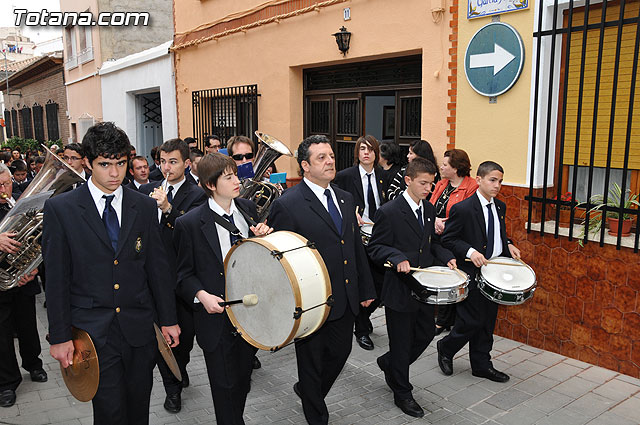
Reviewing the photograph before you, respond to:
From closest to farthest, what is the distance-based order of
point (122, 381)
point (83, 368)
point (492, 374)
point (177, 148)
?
point (83, 368), point (122, 381), point (177, 148), point (492, 374)

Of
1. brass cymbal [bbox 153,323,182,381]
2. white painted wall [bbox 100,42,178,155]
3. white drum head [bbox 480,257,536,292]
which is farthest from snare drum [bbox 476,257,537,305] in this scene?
white painted wall [bbox 100,42,178,155]

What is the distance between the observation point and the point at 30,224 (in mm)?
4246

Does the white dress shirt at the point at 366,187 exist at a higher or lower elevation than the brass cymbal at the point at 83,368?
higher

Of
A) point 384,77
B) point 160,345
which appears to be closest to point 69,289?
point 160,345

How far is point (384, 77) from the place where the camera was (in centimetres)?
784

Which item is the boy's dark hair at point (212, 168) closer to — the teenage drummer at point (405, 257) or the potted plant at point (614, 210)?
the teenage drummer at point (405, 257)

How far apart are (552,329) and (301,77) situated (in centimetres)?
576

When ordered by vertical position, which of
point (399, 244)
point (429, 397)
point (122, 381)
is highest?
point (399, 244)

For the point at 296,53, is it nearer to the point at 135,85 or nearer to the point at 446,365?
the point at 446,365

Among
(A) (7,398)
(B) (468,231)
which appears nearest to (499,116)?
(B) (468,231)

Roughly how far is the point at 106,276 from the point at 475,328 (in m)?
3.11

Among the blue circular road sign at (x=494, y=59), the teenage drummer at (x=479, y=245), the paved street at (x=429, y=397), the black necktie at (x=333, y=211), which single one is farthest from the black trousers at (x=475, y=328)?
the blue circular road sign at (x=494, y=59)

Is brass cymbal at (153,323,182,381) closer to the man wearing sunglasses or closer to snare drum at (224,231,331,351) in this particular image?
snare drum at (224,231,331,351)

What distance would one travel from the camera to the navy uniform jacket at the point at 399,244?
4340 mm
